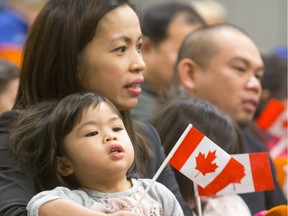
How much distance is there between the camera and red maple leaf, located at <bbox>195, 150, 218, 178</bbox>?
2738mm

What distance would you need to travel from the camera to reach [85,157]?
259cm

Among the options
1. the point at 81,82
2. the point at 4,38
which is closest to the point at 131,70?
the point at 81,82

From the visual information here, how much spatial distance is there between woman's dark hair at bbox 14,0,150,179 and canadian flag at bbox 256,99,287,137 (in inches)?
65.4

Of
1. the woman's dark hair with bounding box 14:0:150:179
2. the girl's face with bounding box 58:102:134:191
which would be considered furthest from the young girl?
the woman's dark hair with bounding box 14:0:150:179

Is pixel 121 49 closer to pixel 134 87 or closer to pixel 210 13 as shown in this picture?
pixel 134 87

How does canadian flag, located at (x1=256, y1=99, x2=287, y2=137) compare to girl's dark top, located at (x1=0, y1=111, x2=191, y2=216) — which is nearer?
girl's dark top, located at (x1=0, y1=111, x2=191, y2=216)

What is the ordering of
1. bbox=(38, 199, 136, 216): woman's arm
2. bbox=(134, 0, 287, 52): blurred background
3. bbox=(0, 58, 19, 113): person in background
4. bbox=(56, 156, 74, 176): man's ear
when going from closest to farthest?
bbox=(38, 199, 136, 216): woman's arm < bbox=(56, 156, 74, 176): man's ear < bbox=(0, 58, 19, 113): person in background < bbox=(134, 0, 287, 52): blurred background

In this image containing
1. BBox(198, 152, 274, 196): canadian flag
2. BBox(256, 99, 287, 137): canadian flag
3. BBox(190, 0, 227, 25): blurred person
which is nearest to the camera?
BBox(198, 152, 274, 196): canadian flag

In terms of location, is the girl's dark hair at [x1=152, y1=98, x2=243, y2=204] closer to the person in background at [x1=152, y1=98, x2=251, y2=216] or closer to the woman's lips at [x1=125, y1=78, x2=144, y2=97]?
the person in background at [x1=152, y1=98, x2=251, y2=216]

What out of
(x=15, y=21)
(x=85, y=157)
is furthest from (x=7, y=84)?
(x=15, y=21)

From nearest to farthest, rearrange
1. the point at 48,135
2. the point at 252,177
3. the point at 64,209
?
the point at 64,209, the point at 48,135, the point at 252,177

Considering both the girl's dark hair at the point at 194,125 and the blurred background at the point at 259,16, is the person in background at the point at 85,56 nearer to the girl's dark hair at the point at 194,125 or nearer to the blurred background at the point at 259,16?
the girl's dark hair at the point at 194,125

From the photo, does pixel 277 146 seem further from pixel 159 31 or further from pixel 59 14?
pixel 59 14

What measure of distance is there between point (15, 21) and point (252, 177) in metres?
Answer: 4.74
